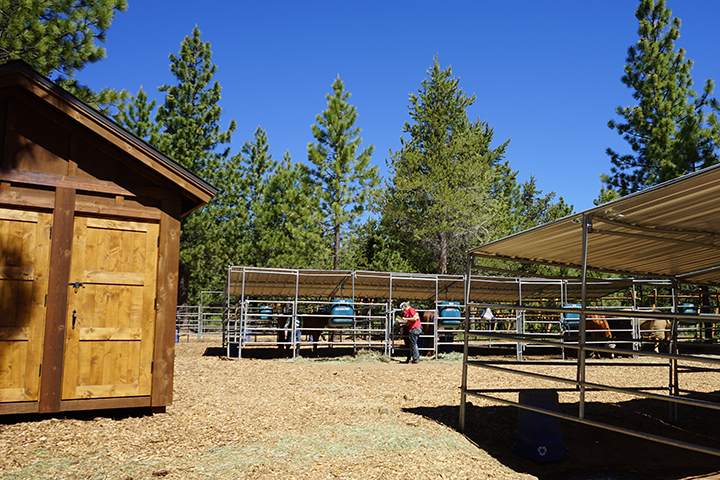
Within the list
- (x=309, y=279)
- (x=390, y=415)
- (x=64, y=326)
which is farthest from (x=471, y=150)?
(x=64, y=326)

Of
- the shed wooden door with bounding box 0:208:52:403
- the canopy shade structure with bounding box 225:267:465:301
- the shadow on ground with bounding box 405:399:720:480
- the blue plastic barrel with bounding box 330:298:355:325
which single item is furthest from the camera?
the canopy shade structure with bounding box 225:267:465:301

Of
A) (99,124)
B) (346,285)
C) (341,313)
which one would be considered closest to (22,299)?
(99,124)

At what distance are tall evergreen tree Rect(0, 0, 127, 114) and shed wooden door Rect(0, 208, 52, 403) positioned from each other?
16.1ft

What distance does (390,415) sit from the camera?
743cm

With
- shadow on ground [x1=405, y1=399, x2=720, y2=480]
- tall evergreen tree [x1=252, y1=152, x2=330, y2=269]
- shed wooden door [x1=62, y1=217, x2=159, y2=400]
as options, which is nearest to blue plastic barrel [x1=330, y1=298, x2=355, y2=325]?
shadow on ground [x1=405, y1=399, x2=720, y2=480]

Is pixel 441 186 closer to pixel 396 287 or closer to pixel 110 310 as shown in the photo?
pixel 396 287

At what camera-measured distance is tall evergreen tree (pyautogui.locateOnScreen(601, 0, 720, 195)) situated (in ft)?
69.8

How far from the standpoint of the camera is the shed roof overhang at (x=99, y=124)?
20.9ft

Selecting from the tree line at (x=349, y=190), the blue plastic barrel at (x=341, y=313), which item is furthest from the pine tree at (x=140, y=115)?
the blue plastic barrel at (x=341, y=313)

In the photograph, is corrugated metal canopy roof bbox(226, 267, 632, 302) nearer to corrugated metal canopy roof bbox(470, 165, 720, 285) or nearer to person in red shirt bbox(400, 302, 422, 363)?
person in red shirt bbox(400, 302, 422, 363)

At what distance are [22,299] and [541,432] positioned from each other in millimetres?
6638

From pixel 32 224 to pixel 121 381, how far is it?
92.7 inches

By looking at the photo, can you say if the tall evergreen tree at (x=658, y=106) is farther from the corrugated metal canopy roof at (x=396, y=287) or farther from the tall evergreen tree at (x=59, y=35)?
the tall evergreen tree at (x=59, y=35)

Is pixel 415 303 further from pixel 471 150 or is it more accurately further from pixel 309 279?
pixel 309 279
